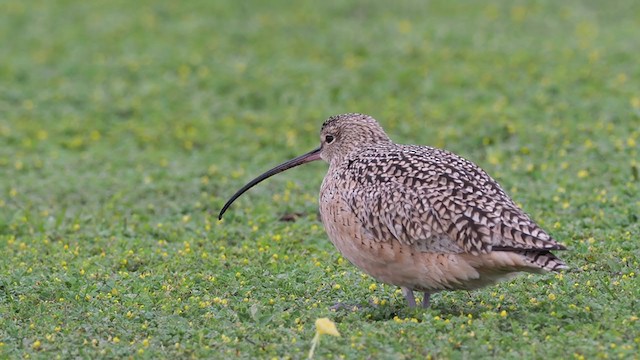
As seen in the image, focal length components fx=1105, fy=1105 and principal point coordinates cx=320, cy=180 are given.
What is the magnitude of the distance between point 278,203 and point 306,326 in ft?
13.7

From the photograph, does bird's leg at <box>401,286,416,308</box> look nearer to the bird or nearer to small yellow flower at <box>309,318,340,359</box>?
the bird

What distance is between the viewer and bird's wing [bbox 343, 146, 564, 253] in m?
6.98

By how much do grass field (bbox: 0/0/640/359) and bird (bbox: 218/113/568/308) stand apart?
0.33 metres

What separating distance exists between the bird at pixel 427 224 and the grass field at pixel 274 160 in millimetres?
327

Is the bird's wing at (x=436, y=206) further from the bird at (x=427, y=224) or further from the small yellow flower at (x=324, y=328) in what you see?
the small yellow flower at (x=324, y=328)

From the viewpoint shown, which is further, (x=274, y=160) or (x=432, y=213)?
(x=274, y=160)

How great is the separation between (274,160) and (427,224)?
6.10 m

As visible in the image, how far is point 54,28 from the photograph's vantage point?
18203 millimetres

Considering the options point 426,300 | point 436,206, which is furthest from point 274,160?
point 436,206

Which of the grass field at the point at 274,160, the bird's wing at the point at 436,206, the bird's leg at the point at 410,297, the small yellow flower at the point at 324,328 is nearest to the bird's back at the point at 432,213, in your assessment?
the bird's wing at the point at 436,206

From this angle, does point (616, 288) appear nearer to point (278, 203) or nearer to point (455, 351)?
point (455, 351)

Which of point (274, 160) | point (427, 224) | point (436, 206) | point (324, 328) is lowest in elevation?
point (274, 160)

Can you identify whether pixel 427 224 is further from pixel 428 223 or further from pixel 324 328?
pixel 324 328

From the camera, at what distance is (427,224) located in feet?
23.7
